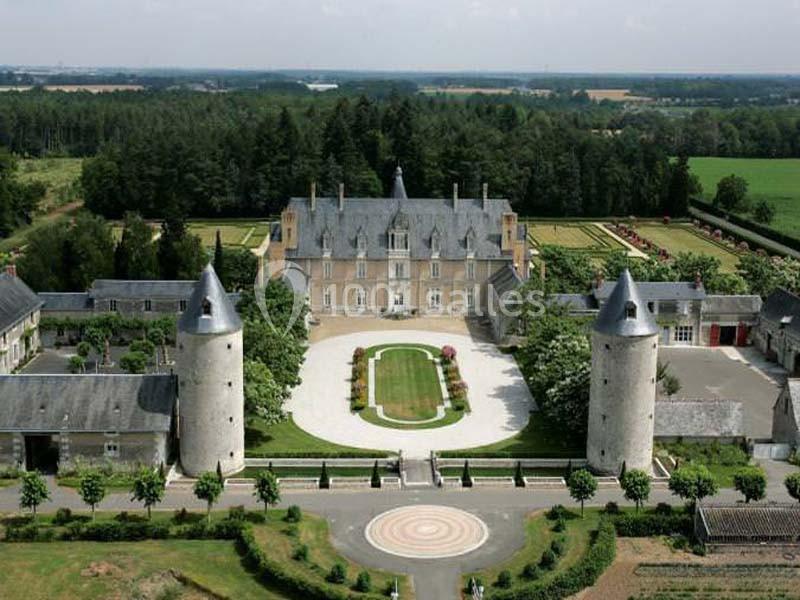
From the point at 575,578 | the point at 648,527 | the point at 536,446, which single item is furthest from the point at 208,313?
the point at 648,527

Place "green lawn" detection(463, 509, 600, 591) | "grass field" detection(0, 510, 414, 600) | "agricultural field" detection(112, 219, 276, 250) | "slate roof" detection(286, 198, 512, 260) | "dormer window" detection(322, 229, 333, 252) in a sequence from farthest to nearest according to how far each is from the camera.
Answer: "agricultural field" detection(112, 219, 276, 250) → "slate roof" detection(286, 198, 512, 260) → "dormer window" detection(322, 229, 333, 252) → "green lawn" detection(463, 509, 600, 591) → "grass field" detection(0, 510, 414, 600)

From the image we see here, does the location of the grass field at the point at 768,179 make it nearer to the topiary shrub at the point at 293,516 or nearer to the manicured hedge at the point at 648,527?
the manicured hedge at the point at 648,527

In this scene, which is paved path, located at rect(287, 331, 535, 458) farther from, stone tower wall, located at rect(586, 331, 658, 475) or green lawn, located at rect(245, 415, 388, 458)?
stone tower wall, located at rect(586, 331, 658, 475)

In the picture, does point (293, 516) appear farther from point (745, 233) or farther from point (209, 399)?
point (745, 233)

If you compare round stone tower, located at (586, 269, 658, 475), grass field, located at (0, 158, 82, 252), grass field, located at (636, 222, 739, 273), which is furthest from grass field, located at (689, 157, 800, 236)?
grass field, located at (0, 158, 82, 252)

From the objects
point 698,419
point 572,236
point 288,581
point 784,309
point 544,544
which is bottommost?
point 544,544

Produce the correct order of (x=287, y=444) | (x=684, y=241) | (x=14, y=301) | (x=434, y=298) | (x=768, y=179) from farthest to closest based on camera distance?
(x=768, y=179), (x=684, y=241), (x=434, y=298), (x=14, y=301), (x=287, y=444)

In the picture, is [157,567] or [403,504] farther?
[403,504]
